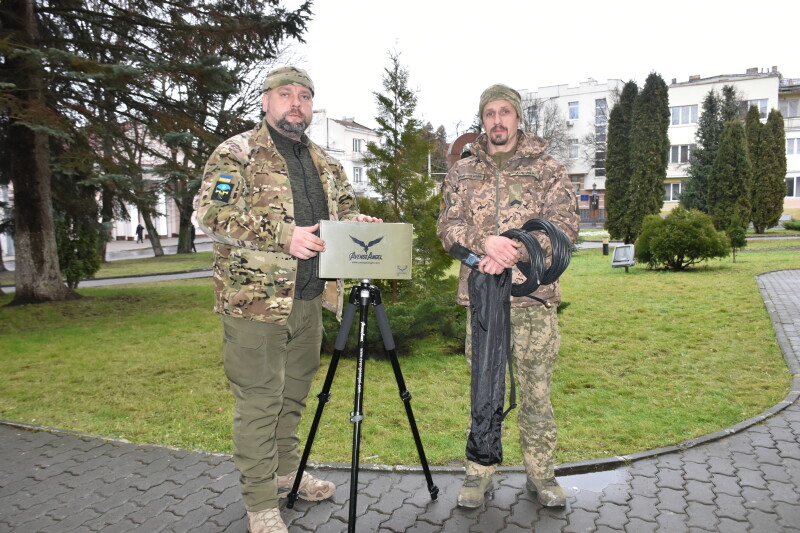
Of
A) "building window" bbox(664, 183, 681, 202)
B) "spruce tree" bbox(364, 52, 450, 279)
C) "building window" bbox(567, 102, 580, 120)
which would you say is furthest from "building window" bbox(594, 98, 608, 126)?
"spruce tree" bbox(364, 52, 450, 279)

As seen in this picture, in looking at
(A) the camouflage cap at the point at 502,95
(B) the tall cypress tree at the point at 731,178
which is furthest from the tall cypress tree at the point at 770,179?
(A) the camouflage cap at the point at 502,95

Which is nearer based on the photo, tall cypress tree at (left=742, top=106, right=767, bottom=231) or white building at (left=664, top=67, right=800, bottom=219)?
tall cypress tree at (left=742, top=106, right=767, bottom=231)

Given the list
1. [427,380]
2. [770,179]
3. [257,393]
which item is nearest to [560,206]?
[257,393]

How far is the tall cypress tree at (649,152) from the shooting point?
27.7 m

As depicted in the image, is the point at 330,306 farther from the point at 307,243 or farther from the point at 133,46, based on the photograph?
the point at 133,46

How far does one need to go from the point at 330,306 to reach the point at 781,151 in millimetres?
40726

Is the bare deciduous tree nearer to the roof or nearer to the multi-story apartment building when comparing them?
the multi-story apartment building

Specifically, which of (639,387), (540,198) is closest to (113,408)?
(540,198)

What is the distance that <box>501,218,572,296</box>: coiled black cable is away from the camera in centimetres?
327

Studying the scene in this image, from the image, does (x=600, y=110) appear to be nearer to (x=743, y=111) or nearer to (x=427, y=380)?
(x=743, y=111)

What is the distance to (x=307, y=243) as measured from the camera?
2980 mm

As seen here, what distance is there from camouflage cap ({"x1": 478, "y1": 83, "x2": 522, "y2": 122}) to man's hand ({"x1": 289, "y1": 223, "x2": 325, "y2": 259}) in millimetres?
1368

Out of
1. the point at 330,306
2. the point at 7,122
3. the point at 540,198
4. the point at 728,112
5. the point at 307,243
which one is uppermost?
the point at 728,112

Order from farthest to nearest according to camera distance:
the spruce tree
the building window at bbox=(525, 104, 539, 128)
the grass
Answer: the building window at bbox=(525, 104, 539, 128) < the spruce tree < the grass
